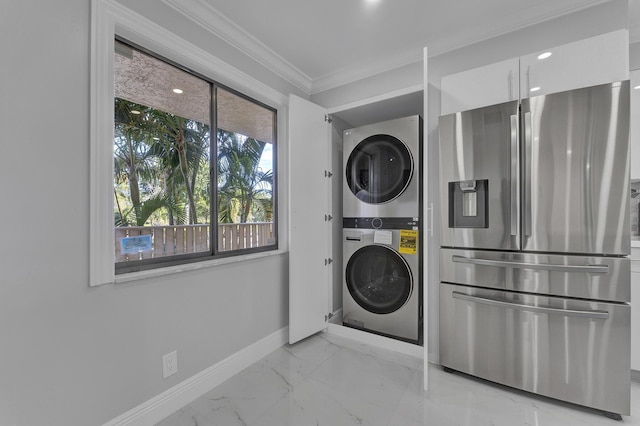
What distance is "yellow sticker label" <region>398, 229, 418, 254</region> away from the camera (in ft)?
7.96

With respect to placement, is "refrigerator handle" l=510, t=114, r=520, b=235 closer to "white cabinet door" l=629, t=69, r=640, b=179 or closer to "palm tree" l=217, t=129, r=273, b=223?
"white cabinet door" l=629, t=69, r=640, b=179

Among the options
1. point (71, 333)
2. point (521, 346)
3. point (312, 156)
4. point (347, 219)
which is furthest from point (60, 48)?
point (521, 346)

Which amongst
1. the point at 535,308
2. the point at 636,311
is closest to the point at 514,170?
the point at 535,308

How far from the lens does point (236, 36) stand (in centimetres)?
204

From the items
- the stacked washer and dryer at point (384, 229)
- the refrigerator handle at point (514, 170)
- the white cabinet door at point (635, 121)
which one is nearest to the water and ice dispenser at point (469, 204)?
the refrigerator handle at point (514, 170)

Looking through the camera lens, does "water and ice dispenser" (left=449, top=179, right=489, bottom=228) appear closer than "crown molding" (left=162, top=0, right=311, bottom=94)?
No

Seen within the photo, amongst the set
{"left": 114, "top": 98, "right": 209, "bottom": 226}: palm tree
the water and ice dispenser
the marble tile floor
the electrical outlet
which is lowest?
the marble tile floor

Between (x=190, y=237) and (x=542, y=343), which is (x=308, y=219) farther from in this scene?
(x=542, y=343)

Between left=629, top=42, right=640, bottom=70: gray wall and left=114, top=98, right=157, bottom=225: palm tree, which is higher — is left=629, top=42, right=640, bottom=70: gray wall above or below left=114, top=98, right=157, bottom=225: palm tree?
above

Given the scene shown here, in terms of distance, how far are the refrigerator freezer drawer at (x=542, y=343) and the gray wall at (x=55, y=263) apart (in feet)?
6.53

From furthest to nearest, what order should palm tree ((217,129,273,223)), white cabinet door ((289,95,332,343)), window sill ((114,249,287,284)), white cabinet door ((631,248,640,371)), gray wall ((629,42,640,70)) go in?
white cabinet door ((289,95,332,343)), palm tree ((217,129,273,223)), gray wall ((629,42,640,70)), white cabinet door ((631,248,640,371)), window sill ((114,249,287,284))

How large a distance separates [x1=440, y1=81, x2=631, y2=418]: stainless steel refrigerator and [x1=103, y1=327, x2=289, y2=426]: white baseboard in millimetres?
1419

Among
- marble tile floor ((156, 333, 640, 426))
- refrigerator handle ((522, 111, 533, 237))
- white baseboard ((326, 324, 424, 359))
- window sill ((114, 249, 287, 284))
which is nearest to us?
window sill ((114, 249, 287, 284))

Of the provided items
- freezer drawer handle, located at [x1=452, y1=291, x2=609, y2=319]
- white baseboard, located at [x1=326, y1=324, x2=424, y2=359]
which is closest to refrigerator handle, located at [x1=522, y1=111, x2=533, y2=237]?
freezer drawer handle, located at [x1=452, y1=291, x2=609, y2=319]
